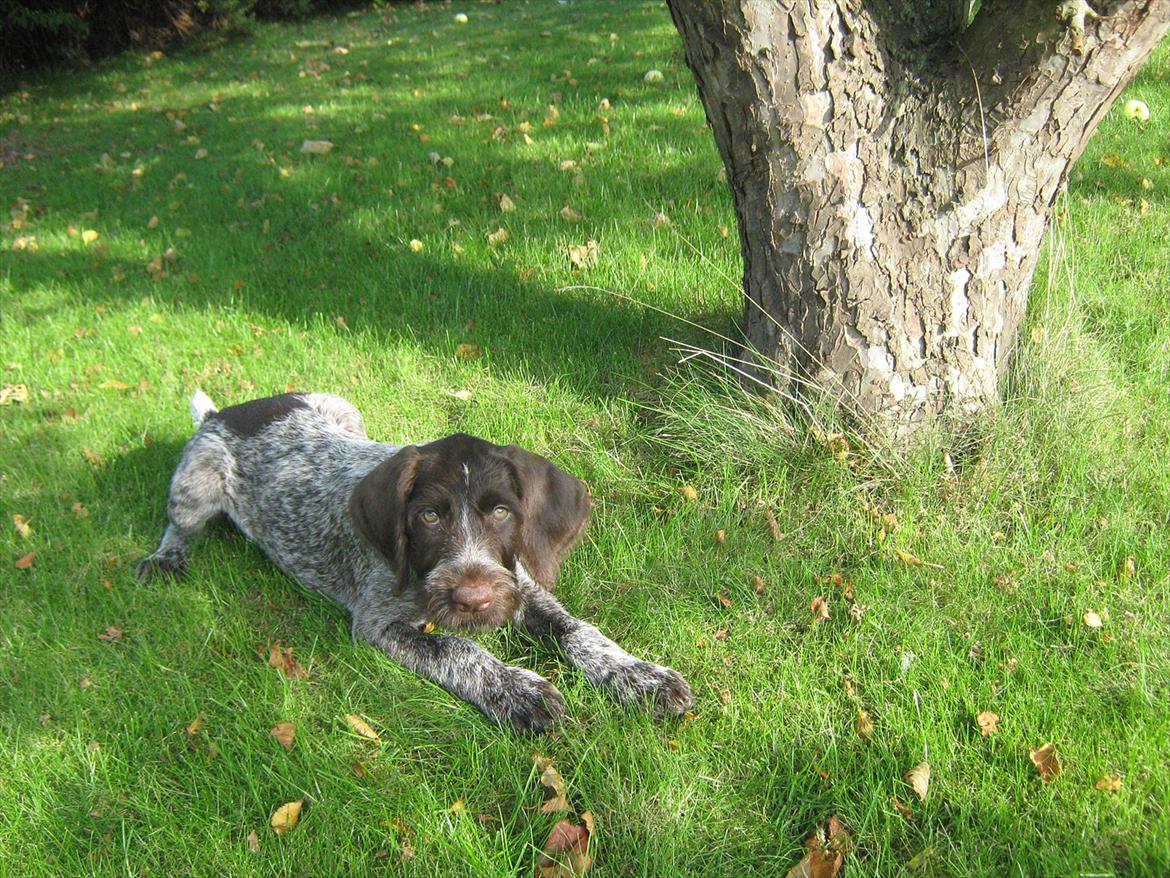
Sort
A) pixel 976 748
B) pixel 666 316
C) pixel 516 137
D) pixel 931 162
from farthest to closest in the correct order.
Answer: pixel 516 137 → pixel 666 316 → pixel 931 162 → pixel 976 748

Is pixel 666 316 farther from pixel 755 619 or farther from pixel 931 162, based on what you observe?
pixel 755 619

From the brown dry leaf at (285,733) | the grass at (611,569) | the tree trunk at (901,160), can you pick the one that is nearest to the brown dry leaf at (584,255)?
the grass at (611,569)

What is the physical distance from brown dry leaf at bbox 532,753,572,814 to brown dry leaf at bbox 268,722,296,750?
35.2 inches

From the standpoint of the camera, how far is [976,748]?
290 cm

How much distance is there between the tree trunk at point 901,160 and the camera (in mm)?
3549

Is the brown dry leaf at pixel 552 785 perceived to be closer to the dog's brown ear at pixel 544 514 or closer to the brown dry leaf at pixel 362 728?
the brown dry leaf at pixel 362 728

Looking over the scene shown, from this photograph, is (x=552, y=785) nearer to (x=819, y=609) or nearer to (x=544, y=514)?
(x=544, y=514)

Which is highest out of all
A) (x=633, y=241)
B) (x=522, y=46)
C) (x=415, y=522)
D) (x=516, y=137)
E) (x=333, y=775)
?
(x=522, y=46)

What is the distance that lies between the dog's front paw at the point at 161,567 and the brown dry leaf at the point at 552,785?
2203 mm

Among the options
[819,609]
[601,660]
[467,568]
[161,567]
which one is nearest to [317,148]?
[161,567]

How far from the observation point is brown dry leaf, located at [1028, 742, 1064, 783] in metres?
2.77

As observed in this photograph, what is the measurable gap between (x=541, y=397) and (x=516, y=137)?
4.45 metres

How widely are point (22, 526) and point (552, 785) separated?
10.8ft

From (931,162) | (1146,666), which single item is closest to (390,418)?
(931,162)
